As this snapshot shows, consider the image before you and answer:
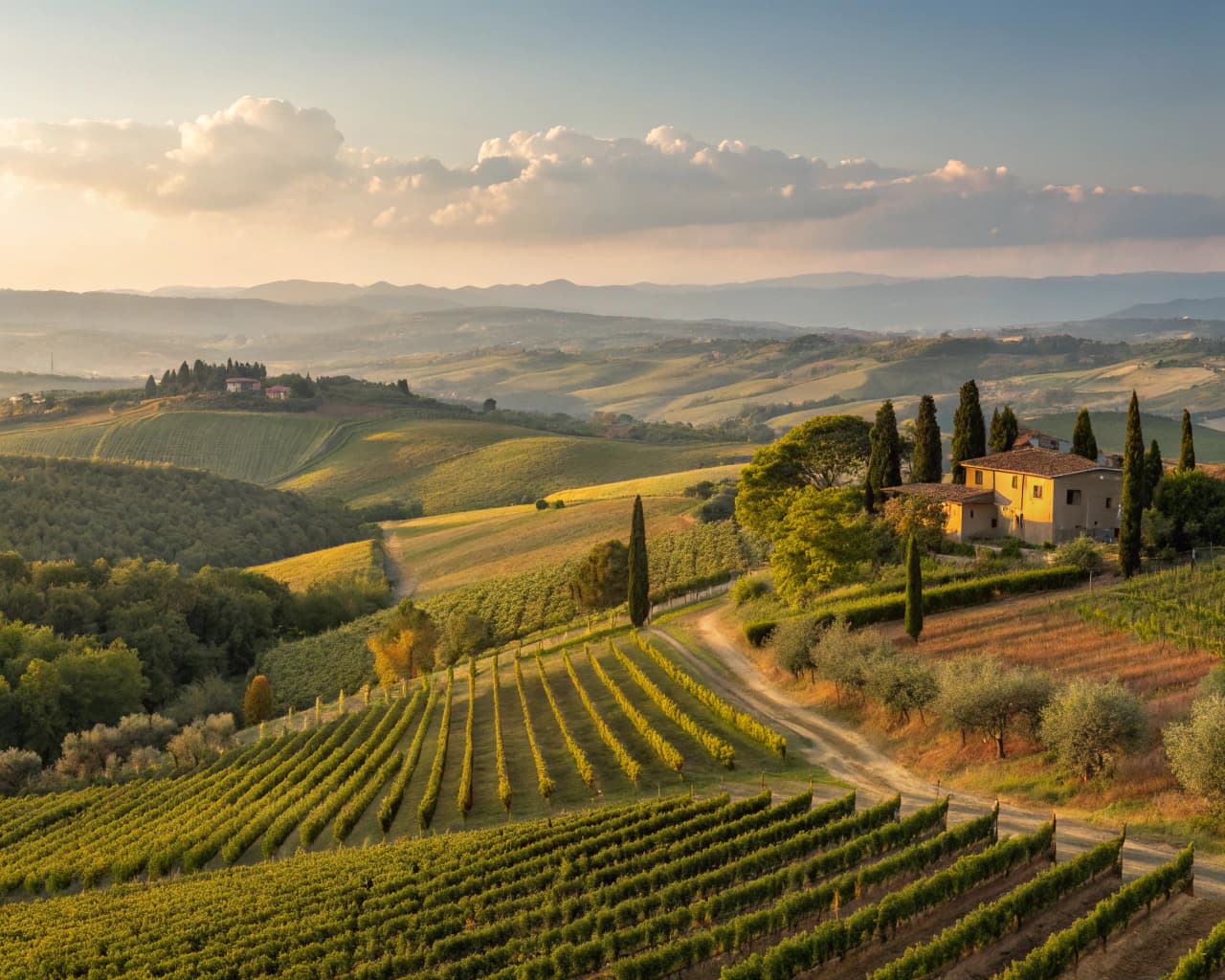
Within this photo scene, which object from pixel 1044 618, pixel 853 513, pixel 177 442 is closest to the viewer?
pixel 1044 618

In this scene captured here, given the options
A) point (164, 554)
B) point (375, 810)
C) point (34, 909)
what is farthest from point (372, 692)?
point (164, 554)

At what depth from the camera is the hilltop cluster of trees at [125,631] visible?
204 feet

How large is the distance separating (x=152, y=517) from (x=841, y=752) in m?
99.4

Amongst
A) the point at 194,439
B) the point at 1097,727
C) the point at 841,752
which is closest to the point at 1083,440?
the point at 841,752

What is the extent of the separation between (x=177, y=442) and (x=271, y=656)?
4150 inches

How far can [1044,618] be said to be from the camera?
152 feet

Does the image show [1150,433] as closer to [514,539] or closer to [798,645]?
[514,539]

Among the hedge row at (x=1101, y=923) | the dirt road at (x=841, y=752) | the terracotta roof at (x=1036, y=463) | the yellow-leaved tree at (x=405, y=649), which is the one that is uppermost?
the terracotta roof at (x=1036, y=463)

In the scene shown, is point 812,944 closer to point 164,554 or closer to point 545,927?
point 545,927

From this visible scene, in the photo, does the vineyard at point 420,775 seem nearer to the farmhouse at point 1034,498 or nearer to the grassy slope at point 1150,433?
the farmhouse at point 1034,498

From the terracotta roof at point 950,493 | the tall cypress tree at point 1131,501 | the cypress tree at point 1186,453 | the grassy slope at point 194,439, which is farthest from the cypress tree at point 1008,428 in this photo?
the grassy slope at point 194,439

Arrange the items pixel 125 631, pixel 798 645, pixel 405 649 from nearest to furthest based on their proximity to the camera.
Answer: pixel 798 645, pixel 405 649, pixel 125 631

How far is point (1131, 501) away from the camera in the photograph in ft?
160

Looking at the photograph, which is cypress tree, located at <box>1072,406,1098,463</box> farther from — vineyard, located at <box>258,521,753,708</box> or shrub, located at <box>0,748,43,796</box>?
shrub, located at <box>0,748,43,796</box>
